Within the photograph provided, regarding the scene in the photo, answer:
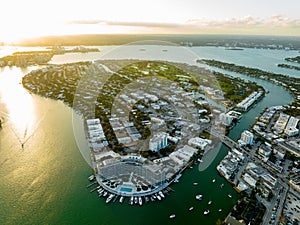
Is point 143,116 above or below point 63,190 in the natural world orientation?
above

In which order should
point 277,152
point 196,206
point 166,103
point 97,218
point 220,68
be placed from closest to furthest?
point 97,218 → point 196,206 → point 277,152 → point 166,103 → point 220,68

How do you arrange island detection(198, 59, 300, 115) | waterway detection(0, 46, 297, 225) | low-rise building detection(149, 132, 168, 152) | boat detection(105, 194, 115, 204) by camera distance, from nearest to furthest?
waterway detection(0, 46, 297, 225) → boat detection(105, 194, 115, 204) → low-rise building detection(149, 132, 168, 152) → island detection(198, 59, 300, 115)

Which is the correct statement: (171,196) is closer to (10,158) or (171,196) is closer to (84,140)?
(84,140)

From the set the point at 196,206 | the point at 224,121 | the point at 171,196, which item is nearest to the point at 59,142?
the point at 171,196

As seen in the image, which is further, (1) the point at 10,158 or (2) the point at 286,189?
(1) the point at 10,158

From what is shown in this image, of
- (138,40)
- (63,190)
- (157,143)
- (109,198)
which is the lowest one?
(63,190)

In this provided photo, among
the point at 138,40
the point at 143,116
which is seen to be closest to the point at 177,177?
the point at 143,116

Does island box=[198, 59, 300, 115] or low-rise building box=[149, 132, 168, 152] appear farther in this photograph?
island box=[198, 59, 300, 115]

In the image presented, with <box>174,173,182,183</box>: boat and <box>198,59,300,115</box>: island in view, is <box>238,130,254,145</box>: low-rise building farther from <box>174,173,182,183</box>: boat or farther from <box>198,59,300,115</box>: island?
<box>198,59,300,115</box>: island

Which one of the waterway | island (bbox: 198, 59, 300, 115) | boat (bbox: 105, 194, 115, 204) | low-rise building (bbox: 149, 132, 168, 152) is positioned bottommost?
island (bbox: 198, 59, 300, 115)

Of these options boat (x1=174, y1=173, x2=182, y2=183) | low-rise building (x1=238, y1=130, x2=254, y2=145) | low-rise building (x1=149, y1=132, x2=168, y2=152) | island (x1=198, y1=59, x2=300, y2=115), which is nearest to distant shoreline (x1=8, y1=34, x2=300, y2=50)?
island (x1=198, y1=59, x2=300, y2=115)

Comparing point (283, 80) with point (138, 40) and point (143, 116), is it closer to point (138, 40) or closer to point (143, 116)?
point (143, 116)
